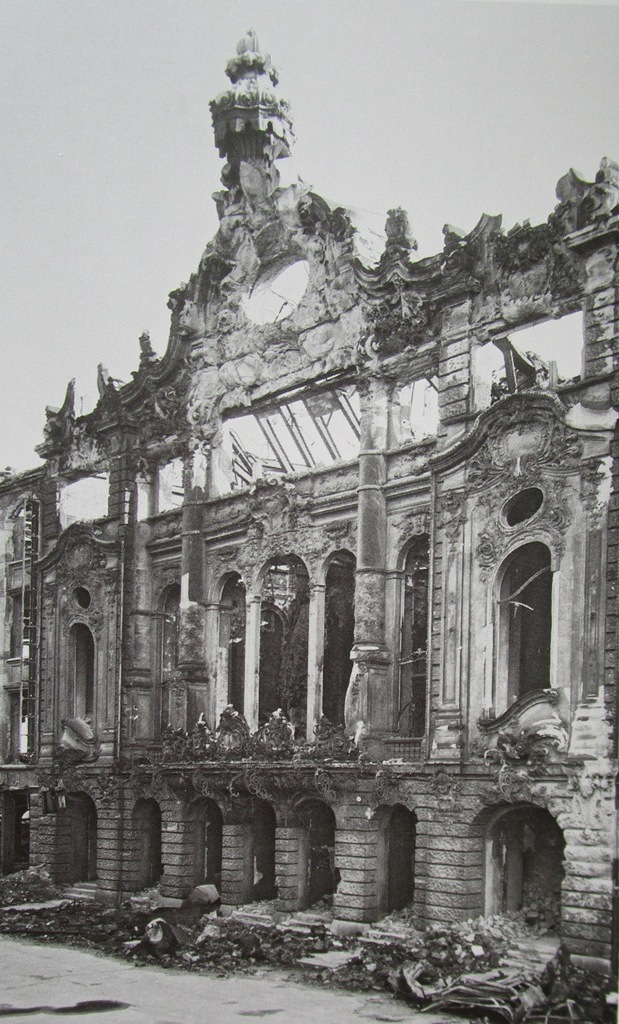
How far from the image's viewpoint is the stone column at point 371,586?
21.2m

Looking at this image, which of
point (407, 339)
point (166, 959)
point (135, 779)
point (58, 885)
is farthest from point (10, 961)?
point (407, 339)

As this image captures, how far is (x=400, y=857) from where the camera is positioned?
2070cm

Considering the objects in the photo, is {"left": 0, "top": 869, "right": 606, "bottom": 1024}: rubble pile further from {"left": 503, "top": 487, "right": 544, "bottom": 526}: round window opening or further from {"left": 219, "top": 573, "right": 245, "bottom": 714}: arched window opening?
{"left": 503, "top": 487, "right": 544, "bottom": 526}: round window opening

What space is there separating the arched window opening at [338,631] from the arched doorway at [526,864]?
4.45 meters

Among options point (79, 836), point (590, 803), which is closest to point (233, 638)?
point (79, 836)

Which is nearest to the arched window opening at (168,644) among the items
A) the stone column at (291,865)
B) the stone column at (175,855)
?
the stone column at (175,855)

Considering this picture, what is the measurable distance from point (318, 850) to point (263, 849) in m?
1.76

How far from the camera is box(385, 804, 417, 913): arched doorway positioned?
2059cm

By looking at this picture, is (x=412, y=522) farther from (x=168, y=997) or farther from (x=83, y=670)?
(x=83, y=670)

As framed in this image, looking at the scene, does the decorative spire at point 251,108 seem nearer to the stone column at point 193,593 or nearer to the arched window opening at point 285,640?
the stone column at point 193,593

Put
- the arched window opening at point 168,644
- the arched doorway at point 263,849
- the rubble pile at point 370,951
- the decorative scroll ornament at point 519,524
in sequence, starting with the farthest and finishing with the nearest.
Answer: the arched window opening at point 168,644, the arched doorway at point 263,849, the decorative scroll ornament at point 519,524, the rubble pile at point 370,951

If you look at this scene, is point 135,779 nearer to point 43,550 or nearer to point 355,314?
point 43,550

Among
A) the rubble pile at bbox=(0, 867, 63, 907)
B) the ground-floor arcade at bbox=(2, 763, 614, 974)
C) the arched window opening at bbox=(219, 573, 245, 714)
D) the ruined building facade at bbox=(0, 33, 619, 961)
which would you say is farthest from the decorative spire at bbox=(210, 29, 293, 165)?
the rubble pile at bbox=(0, 867, 63, 907)

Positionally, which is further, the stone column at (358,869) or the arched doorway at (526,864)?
the stone column at (358,869)
